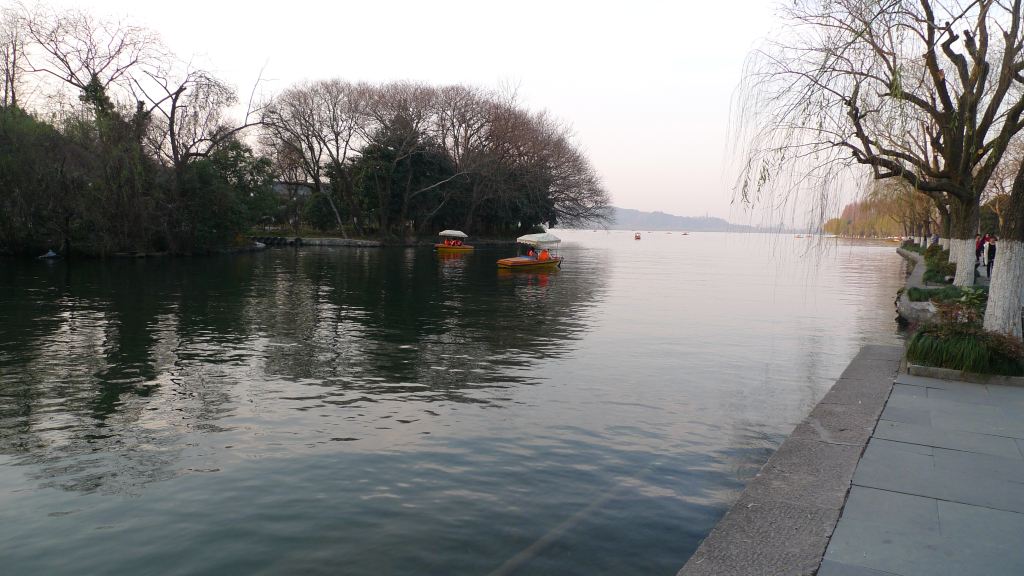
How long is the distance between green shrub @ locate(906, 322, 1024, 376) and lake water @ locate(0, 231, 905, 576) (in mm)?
1958

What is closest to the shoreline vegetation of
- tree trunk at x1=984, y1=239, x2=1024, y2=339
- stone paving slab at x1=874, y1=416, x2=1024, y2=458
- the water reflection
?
tree trunk at x1=984, y1=239, x2=1024, y2=339

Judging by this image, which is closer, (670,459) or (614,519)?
(614,519)

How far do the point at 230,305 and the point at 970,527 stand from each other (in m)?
21.7

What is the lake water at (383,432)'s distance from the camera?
600 centimetres

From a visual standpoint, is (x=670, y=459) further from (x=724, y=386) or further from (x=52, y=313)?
(x=52, y=313)

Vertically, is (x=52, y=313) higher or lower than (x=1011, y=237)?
lower

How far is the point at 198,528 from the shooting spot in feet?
20.6

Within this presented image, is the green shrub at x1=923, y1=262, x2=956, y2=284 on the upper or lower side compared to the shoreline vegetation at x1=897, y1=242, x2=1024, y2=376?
upper

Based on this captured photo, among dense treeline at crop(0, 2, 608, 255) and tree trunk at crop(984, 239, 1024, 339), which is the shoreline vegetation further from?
dense treeline at crop(0, 2, 608, 255)

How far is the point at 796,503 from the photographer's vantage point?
5684mm

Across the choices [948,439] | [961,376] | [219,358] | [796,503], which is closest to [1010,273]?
[961,376]

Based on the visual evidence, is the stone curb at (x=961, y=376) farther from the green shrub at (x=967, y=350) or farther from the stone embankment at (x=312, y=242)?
the stone embankment at (x=312, y=242)

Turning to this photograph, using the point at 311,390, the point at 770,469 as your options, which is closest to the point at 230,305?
the point at 311,390

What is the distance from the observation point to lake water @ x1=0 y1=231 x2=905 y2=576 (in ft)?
19.7
